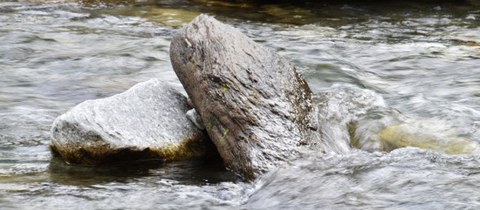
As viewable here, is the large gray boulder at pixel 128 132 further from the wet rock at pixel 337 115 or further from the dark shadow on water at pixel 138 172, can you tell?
the wet rock at pixel 337 115

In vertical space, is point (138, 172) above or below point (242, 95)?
below

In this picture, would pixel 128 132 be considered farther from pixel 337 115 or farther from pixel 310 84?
pixel 310 84

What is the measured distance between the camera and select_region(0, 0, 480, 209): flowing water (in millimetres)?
4090

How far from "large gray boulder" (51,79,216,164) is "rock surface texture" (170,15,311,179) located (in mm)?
203

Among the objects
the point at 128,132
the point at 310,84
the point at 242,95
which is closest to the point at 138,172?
the point at 128,132

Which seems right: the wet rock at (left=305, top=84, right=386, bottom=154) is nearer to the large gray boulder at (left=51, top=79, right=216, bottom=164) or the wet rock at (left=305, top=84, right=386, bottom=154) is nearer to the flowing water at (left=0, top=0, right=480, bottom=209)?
the flowing water at (left=0, top=0, right=480, bottom=209)

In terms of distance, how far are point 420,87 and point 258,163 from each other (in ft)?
8.73

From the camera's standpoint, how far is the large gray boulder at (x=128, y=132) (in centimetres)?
466

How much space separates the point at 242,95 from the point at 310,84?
2.05 metres

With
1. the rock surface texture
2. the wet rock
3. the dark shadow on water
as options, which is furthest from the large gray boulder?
the wet rock

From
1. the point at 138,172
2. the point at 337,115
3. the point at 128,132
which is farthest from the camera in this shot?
the point at 337,115

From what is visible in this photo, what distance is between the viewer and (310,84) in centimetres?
664

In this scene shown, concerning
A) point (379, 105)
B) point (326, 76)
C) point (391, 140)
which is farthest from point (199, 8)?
point (391, 140)

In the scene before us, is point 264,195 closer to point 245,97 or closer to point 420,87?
point 245,97
